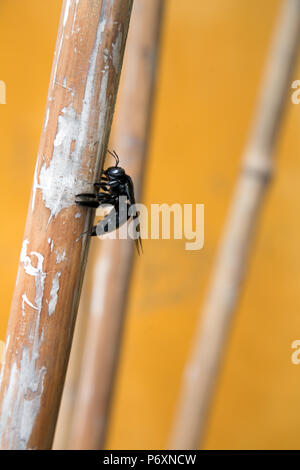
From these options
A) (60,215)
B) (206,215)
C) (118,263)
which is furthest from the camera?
(206,215)

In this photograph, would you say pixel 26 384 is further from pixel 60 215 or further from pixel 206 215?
pixel 206 215

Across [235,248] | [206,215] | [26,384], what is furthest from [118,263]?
[206,215]

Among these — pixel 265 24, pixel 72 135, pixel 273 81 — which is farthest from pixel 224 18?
pixel 72 135

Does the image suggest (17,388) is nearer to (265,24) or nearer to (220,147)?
(220,147)

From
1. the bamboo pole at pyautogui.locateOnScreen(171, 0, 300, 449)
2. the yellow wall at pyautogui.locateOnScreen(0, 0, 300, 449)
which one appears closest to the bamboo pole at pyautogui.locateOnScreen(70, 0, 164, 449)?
the bamboo pole at pyautogui.locateOnScreen(171, 0, 300, 449)

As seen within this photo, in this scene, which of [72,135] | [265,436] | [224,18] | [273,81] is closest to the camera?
[72,135]
